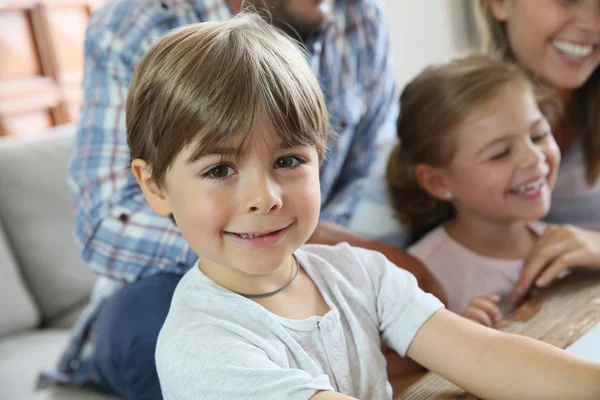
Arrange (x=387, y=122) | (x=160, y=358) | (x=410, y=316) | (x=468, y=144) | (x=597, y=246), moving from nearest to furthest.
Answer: (x=160, y=358)
(x=410, y=316)
(x=597, y=246)
(x=468, y=144)
(x=387, y=122)

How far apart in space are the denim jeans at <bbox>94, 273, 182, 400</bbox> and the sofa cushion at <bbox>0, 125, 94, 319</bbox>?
748mm

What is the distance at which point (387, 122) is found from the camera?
1779 millimetres

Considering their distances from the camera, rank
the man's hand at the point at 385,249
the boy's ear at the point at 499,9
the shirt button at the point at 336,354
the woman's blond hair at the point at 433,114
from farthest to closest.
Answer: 1. the boy's ear at the point at 499,9
2. the woman's blond hair at the point at 433,114
3. the man's hand at the point at 385,249
4. the shirt button at the point at 336,354

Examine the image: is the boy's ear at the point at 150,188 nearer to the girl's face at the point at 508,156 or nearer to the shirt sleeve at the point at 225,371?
the shirt sleeve at the point at 225,371

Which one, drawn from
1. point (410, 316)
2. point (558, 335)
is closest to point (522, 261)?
point (558, 335)

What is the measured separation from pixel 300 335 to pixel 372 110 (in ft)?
3.39

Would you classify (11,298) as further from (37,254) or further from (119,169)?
(119,169)

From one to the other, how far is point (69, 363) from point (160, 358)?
2.48 feet

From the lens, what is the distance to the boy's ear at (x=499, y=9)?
154 cm

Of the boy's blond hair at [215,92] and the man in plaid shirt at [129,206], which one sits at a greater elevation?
the boy's blond hair at [215,92]

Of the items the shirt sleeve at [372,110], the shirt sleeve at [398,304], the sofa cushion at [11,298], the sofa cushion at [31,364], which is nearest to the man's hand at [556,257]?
the shirt sleeve at [398,304]

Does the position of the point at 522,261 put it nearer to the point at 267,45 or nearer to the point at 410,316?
the point at 410,316

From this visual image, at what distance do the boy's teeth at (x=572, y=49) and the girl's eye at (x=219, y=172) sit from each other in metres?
1.07

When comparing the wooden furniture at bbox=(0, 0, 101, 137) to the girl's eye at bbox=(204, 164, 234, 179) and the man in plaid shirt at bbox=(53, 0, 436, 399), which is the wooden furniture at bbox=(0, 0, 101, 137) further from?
the girl's eye at bbox=(204, 164, 234, 179)
